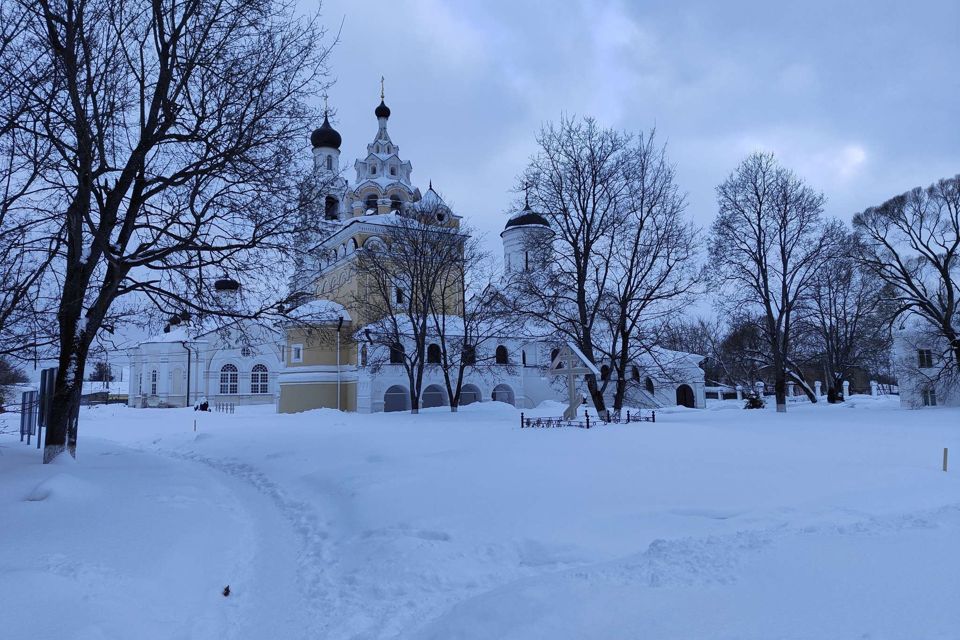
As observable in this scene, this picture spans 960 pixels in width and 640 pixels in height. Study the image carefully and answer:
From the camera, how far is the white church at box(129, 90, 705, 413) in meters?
37.0

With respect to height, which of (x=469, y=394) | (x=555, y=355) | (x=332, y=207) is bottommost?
(x=469, y=394)

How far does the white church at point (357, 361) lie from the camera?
37.0m

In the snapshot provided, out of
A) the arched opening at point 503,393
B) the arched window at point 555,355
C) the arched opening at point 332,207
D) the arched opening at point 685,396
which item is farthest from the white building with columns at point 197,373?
the arched opening at point 685,396

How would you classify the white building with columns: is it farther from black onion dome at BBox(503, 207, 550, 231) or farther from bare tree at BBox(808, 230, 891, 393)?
bare tree at BBox(808, 230, 891, 393)

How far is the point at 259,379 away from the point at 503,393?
21.5 meters

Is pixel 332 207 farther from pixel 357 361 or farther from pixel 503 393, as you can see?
pixel 503 393

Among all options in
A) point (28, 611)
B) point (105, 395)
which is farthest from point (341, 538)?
point (105, 395)

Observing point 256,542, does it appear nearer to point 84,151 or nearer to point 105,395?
point 84,151

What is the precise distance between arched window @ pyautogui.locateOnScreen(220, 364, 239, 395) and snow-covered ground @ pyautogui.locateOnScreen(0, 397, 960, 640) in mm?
38114

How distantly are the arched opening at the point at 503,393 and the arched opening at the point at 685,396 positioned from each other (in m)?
14.8

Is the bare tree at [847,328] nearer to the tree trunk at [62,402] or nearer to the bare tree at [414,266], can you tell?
the bare tree at [414,266]

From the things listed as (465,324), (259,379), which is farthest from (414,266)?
(259,379)

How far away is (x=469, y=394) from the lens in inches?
1636

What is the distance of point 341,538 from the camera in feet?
27.8
